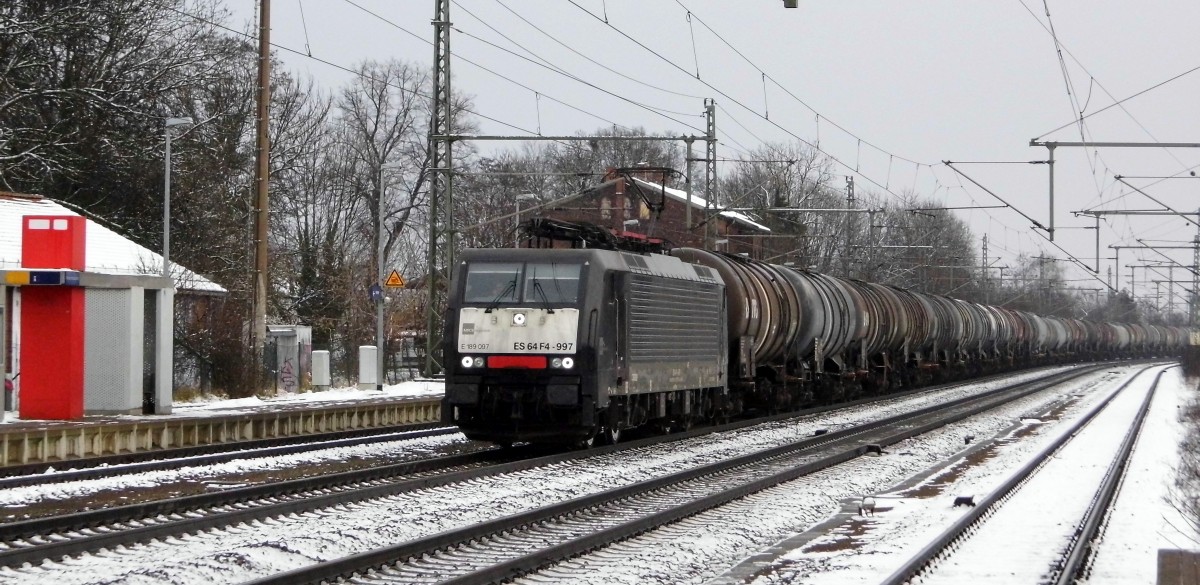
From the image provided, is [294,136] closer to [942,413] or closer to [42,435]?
[942,413]

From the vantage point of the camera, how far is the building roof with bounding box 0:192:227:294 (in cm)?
2992

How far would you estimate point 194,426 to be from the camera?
21.0 metres

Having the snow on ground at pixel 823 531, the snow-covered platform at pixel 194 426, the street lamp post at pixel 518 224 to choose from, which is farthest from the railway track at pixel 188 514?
the street lamp post at pixel 518 224

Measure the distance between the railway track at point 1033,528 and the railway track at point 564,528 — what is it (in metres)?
2.39

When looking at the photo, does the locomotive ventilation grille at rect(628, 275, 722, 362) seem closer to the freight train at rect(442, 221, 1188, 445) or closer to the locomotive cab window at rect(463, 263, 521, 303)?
the freight train at rect(442, 221, 1188, 445)

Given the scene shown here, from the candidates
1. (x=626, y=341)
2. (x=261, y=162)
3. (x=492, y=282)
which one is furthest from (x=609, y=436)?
(x=261, y=162)

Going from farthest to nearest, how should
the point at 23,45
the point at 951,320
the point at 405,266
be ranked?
the point at 405,266, the point at 951,320, the point at 23,45

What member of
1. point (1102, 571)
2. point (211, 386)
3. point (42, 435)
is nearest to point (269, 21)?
point (211, 386)

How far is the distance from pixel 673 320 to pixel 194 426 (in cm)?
705

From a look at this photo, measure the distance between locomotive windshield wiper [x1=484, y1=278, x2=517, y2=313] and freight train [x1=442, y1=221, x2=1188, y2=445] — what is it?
1 centimetres

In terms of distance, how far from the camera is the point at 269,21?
101 feet

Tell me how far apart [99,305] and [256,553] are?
48.3ft

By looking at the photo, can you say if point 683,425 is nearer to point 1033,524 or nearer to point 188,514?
point 1033,524

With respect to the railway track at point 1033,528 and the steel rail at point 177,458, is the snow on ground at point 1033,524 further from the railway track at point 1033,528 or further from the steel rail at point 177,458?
the steel rail at point 177,458
